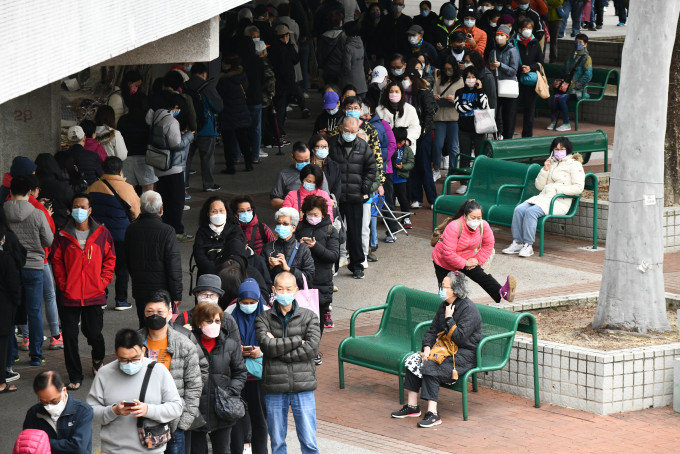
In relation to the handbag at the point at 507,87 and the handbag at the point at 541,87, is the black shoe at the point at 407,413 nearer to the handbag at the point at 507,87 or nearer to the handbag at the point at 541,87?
the handbag at the point at 507,87

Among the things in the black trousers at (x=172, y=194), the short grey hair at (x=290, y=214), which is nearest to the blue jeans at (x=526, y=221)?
the black trousers at (x=172, y=194)

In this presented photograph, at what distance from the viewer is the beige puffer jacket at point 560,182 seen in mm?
14547

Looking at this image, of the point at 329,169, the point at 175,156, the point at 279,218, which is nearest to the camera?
the point at 279,218

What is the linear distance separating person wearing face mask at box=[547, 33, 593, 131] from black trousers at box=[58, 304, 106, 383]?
13.3 m

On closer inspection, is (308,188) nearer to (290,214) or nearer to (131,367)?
(290,214)

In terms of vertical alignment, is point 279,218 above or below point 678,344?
above

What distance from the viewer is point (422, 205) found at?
17.0 m

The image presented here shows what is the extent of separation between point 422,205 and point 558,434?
7795mm

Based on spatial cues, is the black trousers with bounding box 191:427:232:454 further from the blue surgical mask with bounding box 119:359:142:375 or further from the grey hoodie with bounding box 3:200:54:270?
the grey hoodie with bounding box 3:200:54:270

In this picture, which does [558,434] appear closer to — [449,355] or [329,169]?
[449,355]

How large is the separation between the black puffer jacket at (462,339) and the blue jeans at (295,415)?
4.56ft

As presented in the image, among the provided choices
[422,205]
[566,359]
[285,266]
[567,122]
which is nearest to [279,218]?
[285,266]


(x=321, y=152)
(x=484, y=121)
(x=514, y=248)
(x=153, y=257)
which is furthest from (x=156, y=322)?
(x=484, y=121)

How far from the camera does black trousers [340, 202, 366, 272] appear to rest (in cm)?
1348
